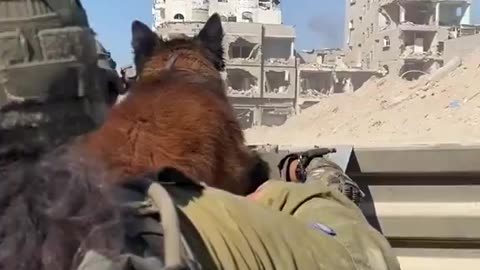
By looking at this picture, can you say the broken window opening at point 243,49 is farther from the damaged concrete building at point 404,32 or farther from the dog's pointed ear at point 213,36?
the dog's pointed ear at point 213,36

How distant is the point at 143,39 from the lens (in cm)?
343

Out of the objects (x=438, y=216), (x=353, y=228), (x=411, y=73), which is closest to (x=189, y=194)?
(x=353, y=228)

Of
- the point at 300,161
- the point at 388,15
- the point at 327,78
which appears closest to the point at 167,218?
the point at 300,161

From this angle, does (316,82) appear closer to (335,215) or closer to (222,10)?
(222,10)

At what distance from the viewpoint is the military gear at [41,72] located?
3.94 feet

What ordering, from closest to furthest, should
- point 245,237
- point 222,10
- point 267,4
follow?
point 245,237 < point 222,10 < point 267,4

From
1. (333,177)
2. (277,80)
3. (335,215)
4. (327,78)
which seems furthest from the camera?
(327,78)

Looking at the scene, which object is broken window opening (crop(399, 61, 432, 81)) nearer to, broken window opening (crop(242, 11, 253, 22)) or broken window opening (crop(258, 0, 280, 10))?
broken window opening (crop(242, 11, 253, 22))

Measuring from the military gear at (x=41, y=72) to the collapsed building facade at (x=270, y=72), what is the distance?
34791 millimetres

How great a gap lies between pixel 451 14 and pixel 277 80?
436 inches

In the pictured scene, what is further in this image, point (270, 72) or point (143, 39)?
point (270, 72)

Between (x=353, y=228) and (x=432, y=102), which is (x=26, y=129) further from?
(x=432, y=102)

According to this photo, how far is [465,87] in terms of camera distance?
1452 cm

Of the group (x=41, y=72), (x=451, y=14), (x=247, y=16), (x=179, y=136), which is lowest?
Answer: (x=247, y=16)
